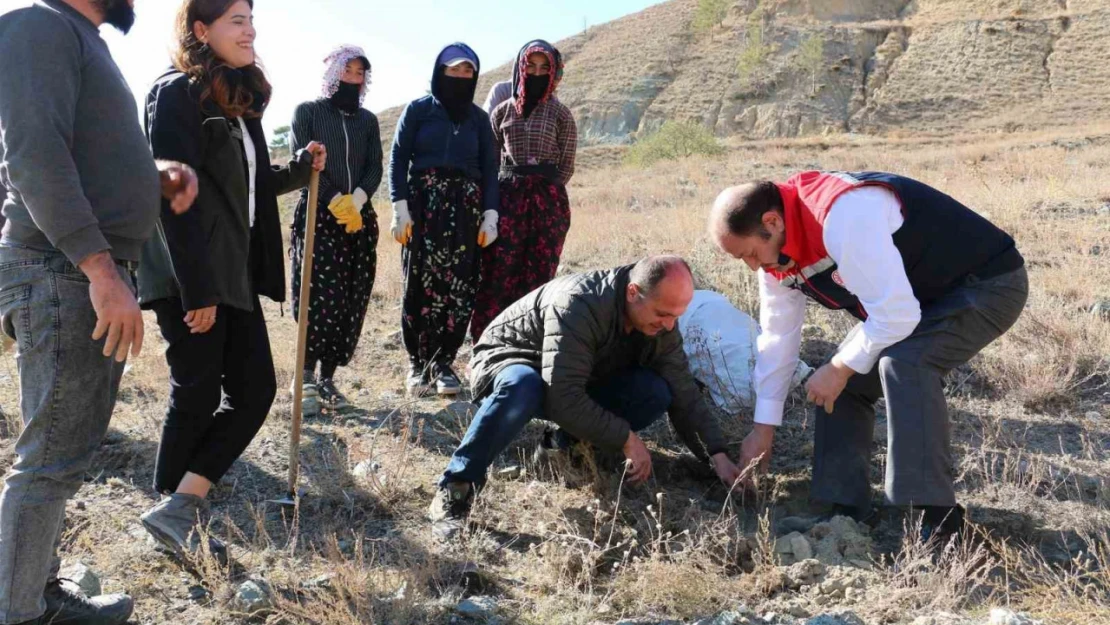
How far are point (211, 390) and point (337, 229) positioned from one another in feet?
6.69

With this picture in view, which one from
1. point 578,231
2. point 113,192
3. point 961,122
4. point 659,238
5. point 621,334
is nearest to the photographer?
point 113,192

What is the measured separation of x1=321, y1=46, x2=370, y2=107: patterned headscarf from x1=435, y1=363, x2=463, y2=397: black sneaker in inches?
63.8

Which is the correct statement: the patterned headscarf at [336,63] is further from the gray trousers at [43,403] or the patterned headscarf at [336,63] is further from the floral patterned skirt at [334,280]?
the gray trousers at [43,403]

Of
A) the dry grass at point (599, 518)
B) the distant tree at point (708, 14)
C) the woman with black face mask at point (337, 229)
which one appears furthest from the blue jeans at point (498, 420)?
the distant tree at point (708, 14)

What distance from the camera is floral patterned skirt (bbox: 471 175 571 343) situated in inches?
202

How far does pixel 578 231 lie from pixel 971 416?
5.31 metres

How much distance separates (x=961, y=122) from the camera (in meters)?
34.7

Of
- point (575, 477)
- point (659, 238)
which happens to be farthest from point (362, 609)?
point (659, 238)

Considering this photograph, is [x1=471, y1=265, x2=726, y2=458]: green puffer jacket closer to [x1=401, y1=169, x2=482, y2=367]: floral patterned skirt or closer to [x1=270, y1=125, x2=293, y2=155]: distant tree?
[x1=401, y1=169, x2=482, y2=367]: floral patterned skirt

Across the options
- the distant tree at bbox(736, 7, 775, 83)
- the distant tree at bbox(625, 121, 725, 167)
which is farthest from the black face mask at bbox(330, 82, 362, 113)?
the distant tree at bbox(736, 7, 775, 83)

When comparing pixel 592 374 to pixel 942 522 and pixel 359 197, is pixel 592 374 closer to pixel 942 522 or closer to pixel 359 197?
pixel 942 522

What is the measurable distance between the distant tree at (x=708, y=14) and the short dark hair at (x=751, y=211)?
163 ft

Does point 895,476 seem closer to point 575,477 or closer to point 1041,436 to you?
point 575,477

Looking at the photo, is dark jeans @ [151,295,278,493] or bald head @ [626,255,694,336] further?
bald head @ [626,255,694,336]
